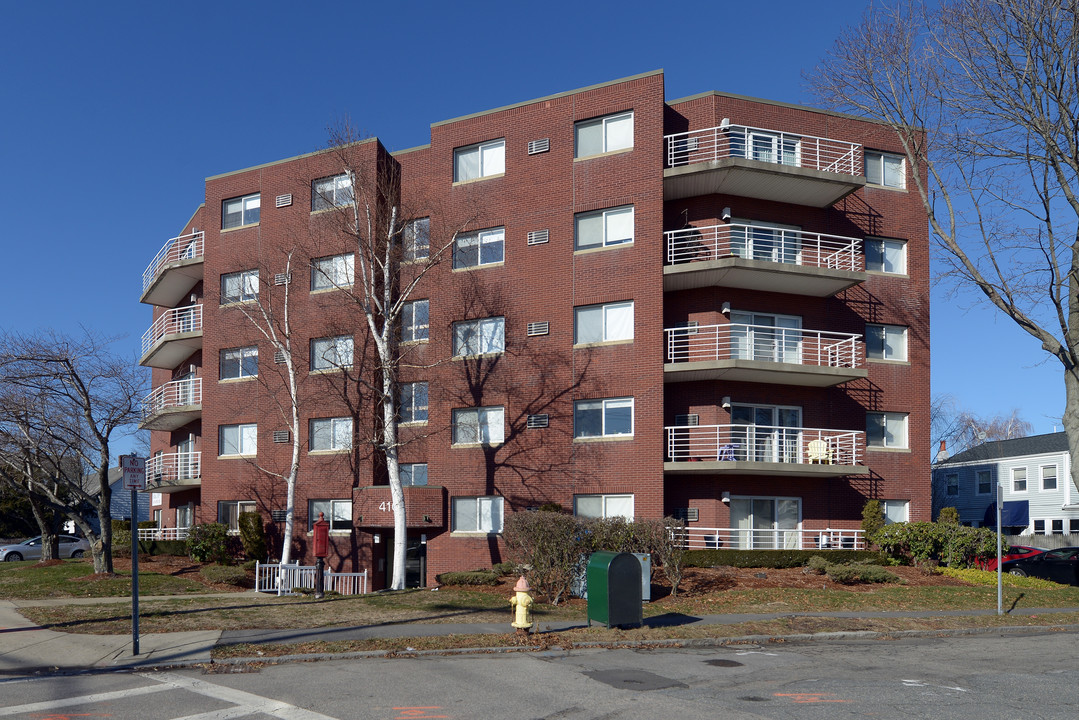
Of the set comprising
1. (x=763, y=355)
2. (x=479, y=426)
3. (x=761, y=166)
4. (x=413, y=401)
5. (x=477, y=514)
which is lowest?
(x=477, y=514)

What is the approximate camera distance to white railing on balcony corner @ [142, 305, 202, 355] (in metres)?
37.0

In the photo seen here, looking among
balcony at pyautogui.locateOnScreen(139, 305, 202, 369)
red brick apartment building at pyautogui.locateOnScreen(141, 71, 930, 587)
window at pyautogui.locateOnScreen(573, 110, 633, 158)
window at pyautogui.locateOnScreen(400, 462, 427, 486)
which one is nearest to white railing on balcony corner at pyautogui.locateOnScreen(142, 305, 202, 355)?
balcony at pyautogui.locateOnScreen(139, 305, 202, 369)

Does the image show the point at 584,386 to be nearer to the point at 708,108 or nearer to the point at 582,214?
the point at 582,214

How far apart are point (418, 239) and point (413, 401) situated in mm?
5231

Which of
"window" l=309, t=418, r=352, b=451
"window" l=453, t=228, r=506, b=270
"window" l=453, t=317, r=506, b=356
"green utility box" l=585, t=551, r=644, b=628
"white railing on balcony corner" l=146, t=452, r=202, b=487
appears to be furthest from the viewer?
"white railing on balcony corner" l=146, t=452, r=202, b=487

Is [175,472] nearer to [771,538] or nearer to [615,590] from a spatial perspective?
[771,538]

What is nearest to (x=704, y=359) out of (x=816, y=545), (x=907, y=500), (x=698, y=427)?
(x=698, y=427)

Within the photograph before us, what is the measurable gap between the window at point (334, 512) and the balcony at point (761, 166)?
47.6 ft

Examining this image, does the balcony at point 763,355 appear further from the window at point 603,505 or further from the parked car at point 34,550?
Result: the parked car at point 34,550

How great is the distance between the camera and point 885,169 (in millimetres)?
30953

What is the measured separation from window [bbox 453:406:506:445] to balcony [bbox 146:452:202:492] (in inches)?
472

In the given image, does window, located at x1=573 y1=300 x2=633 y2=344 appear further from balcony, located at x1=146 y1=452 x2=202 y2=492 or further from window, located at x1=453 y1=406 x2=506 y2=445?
balcony, located at x1=146 y1=452 x2=202 y2=492

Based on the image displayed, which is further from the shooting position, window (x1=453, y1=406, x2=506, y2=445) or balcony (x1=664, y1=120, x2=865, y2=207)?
window (x1=453, y1=406, x2=506, y2=445)

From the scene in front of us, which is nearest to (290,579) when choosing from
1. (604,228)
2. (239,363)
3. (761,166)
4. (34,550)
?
(239,363)
